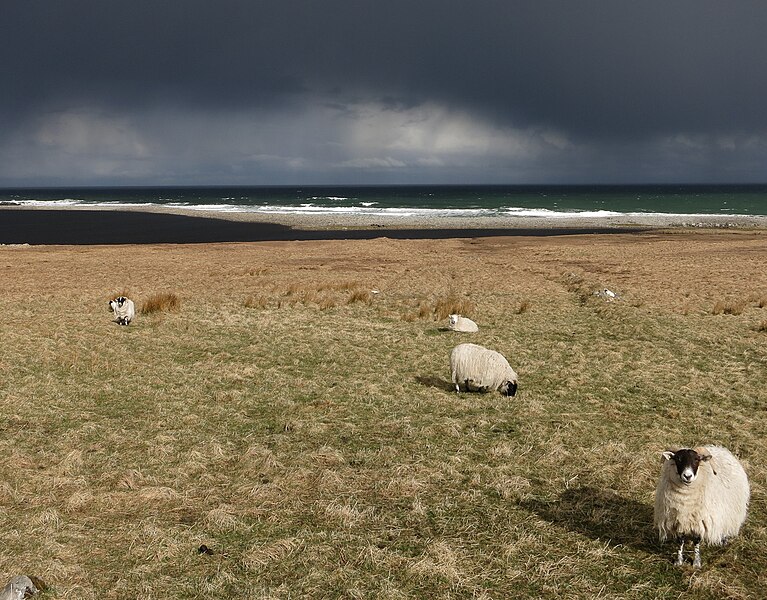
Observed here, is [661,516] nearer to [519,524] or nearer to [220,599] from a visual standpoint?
[519,524]

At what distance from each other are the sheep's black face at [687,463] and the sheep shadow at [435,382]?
25.3 ft

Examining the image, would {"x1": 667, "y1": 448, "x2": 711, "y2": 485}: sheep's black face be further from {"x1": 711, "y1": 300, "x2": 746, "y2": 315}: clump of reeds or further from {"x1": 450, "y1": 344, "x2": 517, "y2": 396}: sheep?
{"x1": 711, "y1": 300, "x2": 746, "y2": 315}: clump of reeds

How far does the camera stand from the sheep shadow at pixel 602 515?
7789 millimetres

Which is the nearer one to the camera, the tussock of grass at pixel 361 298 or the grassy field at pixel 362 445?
the grassy field at pixel 362 445

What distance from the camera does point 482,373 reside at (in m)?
14.1

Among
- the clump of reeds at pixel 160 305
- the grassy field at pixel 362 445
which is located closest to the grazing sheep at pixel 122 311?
the grassy field at pixel 362 445

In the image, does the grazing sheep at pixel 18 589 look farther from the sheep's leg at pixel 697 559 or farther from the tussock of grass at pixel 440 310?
the tussock of grass at pixel 440 310

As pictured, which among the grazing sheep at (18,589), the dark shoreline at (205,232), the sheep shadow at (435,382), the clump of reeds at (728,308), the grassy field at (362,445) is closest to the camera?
the grazing sheep at (18,589)

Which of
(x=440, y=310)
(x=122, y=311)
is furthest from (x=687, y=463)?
(x=122, y=311)

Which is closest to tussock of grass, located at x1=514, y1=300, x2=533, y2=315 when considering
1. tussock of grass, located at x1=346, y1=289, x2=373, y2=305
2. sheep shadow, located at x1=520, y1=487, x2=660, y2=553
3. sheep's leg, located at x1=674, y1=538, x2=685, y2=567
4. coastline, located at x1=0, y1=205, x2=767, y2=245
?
tussock of grass, located at x1=346, y1=289, x2=373, y2=305

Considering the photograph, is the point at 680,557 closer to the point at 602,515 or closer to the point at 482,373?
the point at 602,515

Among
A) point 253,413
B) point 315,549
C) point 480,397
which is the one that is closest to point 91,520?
point 315,549

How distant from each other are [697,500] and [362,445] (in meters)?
5.90

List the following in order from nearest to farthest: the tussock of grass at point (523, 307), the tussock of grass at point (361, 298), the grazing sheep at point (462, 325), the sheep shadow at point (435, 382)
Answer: the sheep shadow at point (435, 382) < the grazing sheep at point (462, 325) < the tussock of grass at point (523, 307) < the tussock of grass at point (361, 298)
